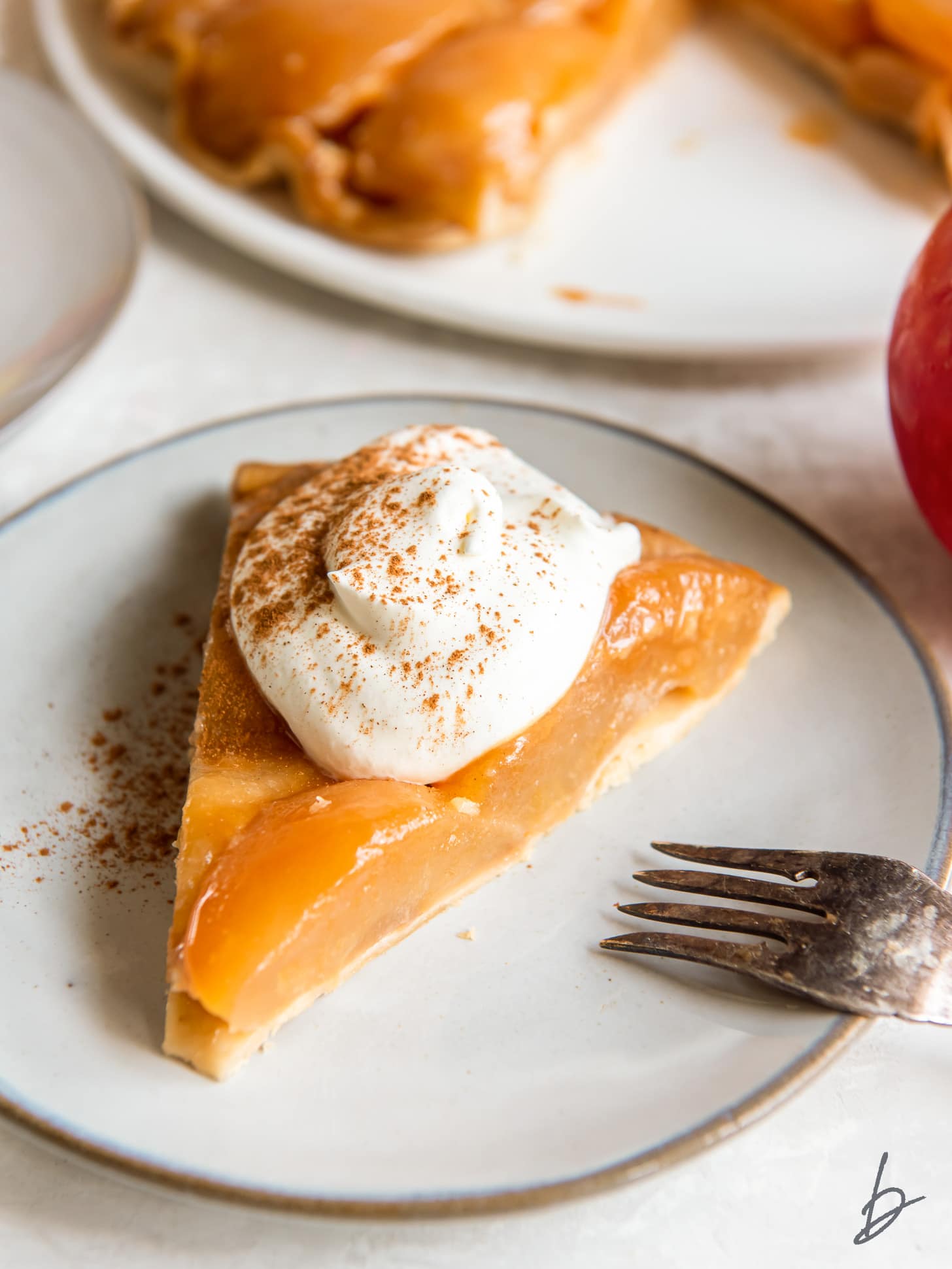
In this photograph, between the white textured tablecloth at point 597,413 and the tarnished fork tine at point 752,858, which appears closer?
the white textured tablecloth at point 597,413

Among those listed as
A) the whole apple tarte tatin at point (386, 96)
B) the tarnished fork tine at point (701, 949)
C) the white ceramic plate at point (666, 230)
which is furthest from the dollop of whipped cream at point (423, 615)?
the whole apple tarte tatin at point (386, 96)

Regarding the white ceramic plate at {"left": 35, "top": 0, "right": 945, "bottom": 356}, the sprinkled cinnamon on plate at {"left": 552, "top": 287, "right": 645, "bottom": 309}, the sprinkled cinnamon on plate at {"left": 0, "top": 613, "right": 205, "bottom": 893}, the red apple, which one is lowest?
the sprinkled cinnamon on plate at {"left": 0, "top": 613, "right": 205, "bottom": 893}

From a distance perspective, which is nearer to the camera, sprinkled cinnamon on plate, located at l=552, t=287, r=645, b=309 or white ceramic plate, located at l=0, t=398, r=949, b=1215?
white ceramic plate, located at l=0, t=398, r=949, b=1215

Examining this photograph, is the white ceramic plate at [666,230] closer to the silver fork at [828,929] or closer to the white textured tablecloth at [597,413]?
the white textured tablecloth at [597,413]

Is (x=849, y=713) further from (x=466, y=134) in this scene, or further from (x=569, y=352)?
(x=466, y=134)

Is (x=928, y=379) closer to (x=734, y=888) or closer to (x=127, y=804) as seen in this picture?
(x=734, y=888)
